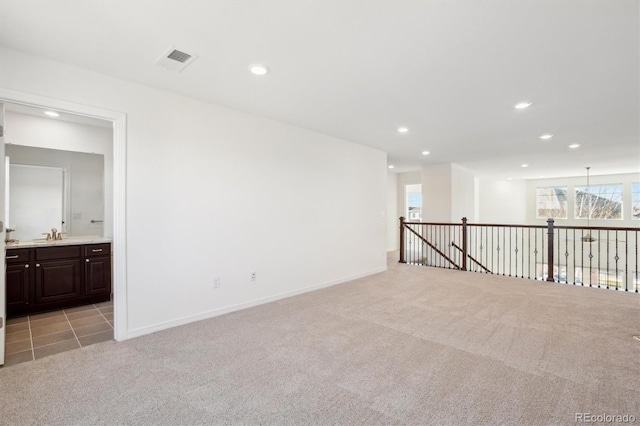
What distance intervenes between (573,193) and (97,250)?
14.0 metres

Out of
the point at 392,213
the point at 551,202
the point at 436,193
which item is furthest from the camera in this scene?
the point at 551,202

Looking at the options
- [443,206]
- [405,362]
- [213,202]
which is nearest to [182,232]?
[213,202]

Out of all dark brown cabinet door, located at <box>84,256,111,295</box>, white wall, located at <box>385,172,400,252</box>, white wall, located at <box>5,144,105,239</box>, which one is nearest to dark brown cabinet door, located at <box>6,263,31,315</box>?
dark brown cabinet door, located at <box>84,256,111,295</box>

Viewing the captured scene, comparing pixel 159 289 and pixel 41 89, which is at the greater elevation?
pixel 41 89

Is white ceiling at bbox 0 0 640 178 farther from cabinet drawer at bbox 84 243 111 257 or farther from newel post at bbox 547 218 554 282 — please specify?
cabinet drawer at bbox 84 243 111 257

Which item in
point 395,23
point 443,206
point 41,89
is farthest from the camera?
point 443,206

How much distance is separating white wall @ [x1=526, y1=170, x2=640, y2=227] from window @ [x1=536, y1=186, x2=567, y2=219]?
139 millimetres

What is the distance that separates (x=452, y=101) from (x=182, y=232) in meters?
3.25

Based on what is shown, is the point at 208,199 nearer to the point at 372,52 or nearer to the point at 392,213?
the point at 372,52

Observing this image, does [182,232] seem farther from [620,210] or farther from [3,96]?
[620,210]

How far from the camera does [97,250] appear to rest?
4004 millimetres

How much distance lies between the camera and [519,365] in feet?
7.74

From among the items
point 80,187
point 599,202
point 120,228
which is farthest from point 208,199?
point 599,202

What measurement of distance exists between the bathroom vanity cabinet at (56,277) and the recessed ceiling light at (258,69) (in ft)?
10.3
